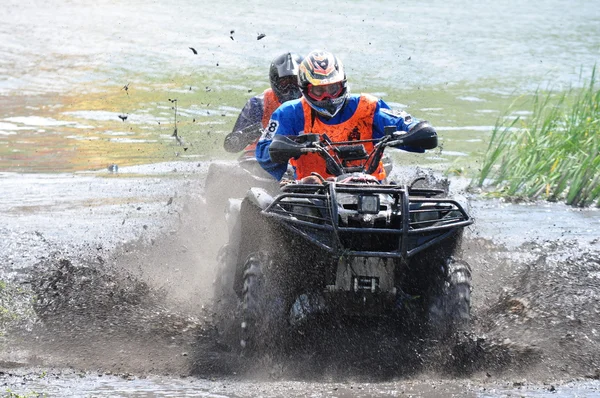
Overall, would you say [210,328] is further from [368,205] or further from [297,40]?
[297,40]

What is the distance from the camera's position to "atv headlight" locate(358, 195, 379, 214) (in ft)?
20.8

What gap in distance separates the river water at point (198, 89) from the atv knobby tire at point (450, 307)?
48cm

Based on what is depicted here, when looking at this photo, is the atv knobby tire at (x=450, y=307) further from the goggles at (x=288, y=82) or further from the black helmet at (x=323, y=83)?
the goggles at (x=288, y=82)

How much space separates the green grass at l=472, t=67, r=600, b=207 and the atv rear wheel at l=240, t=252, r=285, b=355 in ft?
19.9

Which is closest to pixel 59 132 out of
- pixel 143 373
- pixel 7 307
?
pixel 7 307

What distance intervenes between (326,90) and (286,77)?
328 centimetres

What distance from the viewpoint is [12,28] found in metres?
28.7

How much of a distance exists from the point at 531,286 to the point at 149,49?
19.8m

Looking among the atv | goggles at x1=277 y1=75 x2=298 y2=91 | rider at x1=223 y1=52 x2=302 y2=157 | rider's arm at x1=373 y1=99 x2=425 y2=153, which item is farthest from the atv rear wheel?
goggles at x1=277 y1=75 x2=298 y2=91

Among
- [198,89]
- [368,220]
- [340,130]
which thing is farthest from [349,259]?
[198,89]

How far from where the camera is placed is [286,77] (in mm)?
10969

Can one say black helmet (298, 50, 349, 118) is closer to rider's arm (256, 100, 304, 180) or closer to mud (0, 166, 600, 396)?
rider's arm (256, 100, 304, 180)

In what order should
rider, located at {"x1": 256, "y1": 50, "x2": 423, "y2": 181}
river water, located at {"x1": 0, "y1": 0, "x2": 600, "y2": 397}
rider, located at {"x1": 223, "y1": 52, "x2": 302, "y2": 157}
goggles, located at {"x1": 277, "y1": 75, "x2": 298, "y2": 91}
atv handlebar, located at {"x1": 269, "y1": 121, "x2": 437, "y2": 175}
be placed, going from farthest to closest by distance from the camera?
goggles, located at {"x1": 277, "y1": 75, "x2": 298, "y2": 91}
river water, located at {"x1": 0, "y1": 0, "x2": 600, "y2": 397}
rider, located at {"x1": 223, "y1": 52, "x2": 302, "y2": 157}
rider, located at {"x1": 256, "y1": 50, "x2": 423, "y2": 181}
atv handlebar, located at {"x1": 269, "y1": 121, "x2": 437, "y2": 175}

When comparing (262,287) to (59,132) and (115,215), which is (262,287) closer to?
(115,215)
